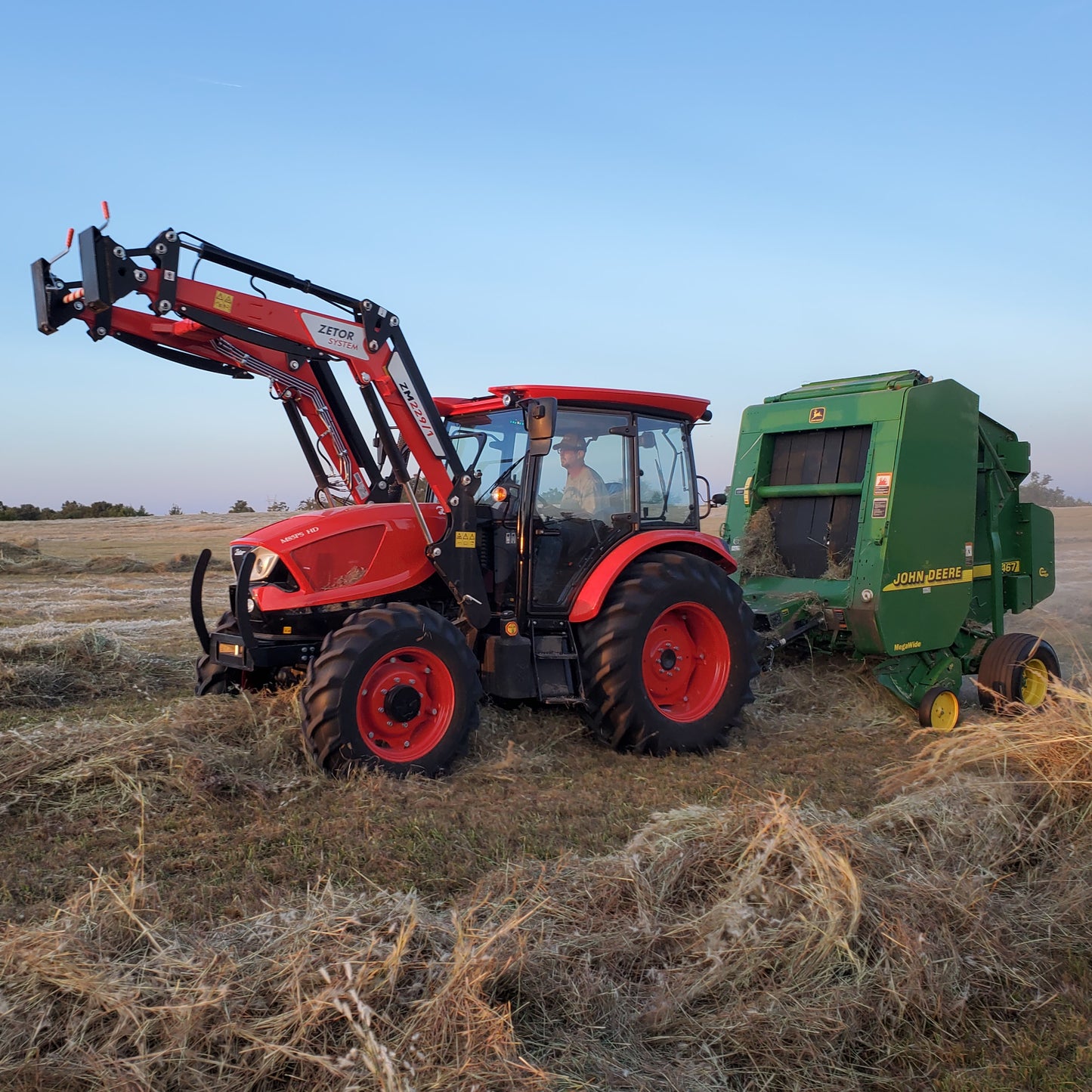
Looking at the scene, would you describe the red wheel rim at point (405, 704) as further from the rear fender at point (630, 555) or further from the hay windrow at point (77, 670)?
the hay windrow at point (77, 670)

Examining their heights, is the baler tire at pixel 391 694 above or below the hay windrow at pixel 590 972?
above

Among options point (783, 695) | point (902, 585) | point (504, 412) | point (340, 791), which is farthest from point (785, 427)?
point (340, 791)

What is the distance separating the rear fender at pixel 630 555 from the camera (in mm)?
6137

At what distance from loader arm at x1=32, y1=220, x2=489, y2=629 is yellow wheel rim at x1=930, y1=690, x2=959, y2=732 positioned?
3.57 m

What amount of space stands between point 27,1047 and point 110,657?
5915 millimetres

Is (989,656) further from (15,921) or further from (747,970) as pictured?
(15,921)

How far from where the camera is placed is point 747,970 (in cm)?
319

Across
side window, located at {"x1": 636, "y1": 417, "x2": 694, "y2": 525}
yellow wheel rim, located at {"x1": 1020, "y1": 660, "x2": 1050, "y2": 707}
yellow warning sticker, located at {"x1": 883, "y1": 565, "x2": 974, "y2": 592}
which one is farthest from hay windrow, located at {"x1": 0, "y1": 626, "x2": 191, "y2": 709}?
yellow wheel rim, located at {"x1": 1020, "y1": 660, "x2": 1050, "y2": 707}

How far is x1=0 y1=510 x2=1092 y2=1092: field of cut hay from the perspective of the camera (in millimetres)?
2645

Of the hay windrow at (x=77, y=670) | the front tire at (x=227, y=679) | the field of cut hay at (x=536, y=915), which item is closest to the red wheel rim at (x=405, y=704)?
the field of cut hay at (x=536, y=915)

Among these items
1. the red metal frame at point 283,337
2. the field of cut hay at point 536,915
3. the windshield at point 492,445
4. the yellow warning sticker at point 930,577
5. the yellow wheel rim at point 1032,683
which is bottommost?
the field of cut hay at point 536,915

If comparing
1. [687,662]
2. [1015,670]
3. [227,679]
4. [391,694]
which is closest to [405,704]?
[391,694]

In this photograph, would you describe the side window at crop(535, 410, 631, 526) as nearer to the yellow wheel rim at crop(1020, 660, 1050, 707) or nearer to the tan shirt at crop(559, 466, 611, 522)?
the tan shirt at crop(559, 466, 611, 522)

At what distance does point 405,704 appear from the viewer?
5.39 meters
